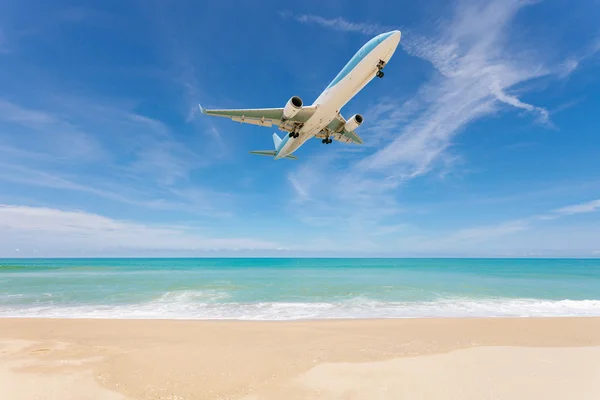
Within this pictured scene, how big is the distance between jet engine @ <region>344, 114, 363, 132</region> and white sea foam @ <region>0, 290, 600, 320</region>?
11161 millimetres

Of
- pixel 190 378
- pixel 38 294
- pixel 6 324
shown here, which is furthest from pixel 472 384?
pixel 38 294

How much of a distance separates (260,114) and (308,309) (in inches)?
459

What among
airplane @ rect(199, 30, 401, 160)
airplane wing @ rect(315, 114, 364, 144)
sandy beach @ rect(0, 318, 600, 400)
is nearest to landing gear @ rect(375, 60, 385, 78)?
airplane @ rect(199, 30, 401, 160)

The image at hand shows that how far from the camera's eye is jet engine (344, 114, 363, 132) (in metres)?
18.1

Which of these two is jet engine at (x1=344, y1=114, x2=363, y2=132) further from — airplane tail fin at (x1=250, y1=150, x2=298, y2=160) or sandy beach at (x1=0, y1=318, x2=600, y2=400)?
sandy beach at (x1=0, y1=318, x2=600, y2=400)

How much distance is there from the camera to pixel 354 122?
59.9ft

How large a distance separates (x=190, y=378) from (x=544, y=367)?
337 inches

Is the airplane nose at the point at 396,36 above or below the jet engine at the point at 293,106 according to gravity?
above

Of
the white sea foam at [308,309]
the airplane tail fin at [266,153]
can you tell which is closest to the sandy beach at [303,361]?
the white sea foam at [308,309]

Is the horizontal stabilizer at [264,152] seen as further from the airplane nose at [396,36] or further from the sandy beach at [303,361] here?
the sandy beach at [303,361]

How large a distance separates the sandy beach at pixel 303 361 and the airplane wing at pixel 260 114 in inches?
439

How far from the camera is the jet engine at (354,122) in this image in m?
18.1

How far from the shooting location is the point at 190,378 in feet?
21.4

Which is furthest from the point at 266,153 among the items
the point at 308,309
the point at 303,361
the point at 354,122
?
the point at 303,361
